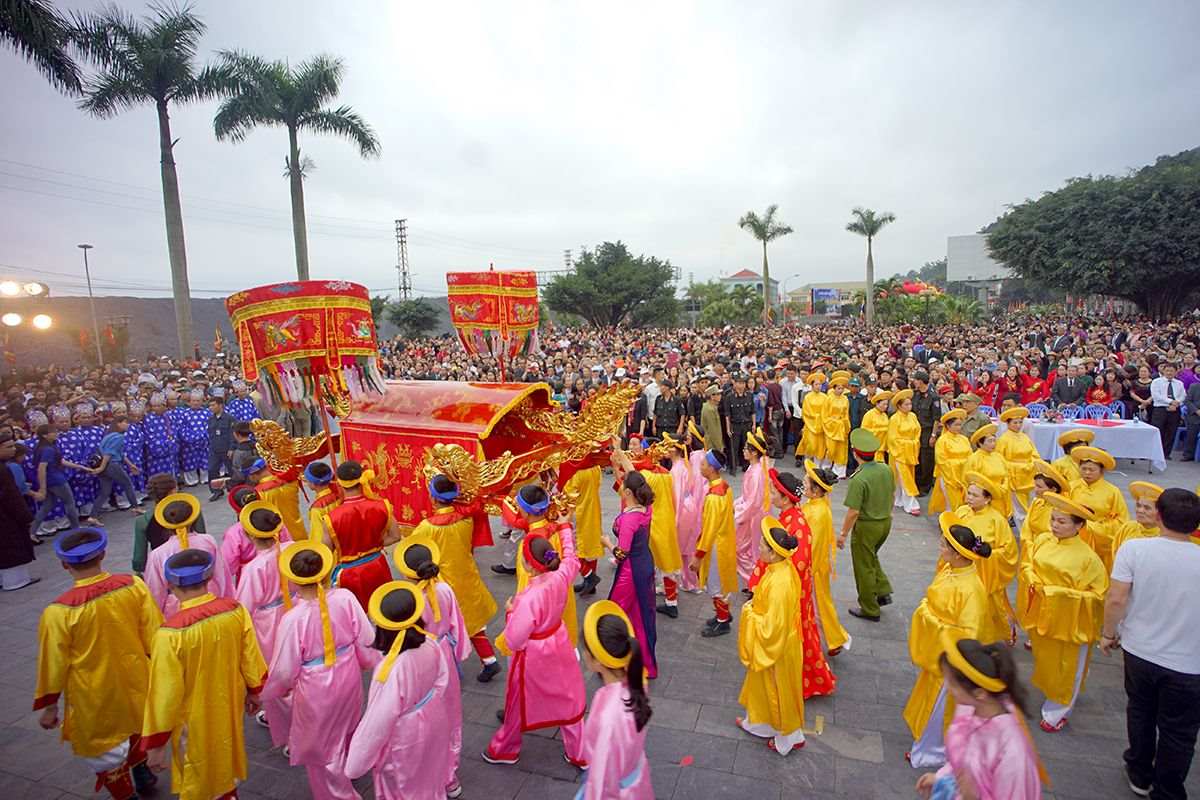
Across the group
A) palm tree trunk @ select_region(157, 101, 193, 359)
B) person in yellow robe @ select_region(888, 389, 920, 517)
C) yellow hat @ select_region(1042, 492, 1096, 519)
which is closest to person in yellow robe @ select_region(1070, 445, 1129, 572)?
yellow hat @ select_region(1042, 492, 1096, 519)

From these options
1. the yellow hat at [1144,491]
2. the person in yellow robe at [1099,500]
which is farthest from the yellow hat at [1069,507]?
the person in yellow robe at [1099,500]

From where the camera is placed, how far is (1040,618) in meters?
3.96

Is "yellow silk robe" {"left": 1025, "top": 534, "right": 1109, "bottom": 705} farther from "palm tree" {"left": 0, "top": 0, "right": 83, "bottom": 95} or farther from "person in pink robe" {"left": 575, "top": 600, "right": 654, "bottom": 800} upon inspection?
"palm tree" {"left": 0, "top": 0, "right": 83, "bottom": 95}

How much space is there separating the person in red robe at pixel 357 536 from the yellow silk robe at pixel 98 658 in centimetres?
128

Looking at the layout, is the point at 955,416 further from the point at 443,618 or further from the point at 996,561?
the point at 443,618

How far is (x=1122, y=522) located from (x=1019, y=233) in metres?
30.9

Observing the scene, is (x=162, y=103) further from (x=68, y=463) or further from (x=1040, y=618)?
(x=1040, y=618)

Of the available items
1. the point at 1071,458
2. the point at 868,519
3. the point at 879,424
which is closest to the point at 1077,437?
the point at 1071,458

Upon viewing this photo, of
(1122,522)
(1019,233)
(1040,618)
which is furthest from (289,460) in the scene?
(1019,233)

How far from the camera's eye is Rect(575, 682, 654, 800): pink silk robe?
246 centimetres

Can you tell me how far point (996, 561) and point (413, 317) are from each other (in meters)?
34.2

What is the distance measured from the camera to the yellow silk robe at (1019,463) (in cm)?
677

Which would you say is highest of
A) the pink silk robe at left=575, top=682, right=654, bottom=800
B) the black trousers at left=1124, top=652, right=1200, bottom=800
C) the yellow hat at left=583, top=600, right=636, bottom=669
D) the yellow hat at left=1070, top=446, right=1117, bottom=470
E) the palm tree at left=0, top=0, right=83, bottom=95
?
the palm tree at left=0, top=0, right=83, bottom=95

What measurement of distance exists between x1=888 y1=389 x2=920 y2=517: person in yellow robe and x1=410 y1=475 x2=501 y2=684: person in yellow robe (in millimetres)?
6192
